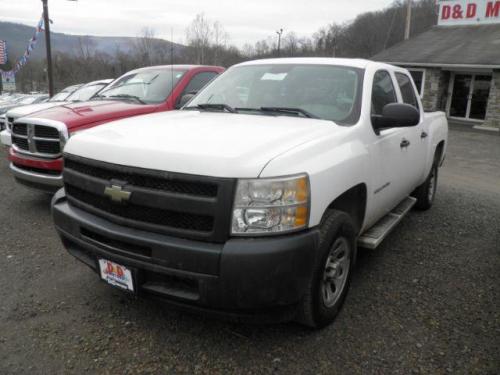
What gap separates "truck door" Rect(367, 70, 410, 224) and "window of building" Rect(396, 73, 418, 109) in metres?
0.35

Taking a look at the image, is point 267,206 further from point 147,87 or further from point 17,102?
point 17,102

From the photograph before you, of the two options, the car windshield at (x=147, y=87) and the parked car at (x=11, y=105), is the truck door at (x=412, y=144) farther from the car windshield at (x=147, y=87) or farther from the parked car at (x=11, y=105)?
the parked car at (x=11, y=105)

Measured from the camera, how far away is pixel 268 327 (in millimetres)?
2992

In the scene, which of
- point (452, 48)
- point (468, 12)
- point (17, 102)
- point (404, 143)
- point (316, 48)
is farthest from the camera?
point (316, 48)

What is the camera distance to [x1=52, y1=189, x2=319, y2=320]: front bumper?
2270mm

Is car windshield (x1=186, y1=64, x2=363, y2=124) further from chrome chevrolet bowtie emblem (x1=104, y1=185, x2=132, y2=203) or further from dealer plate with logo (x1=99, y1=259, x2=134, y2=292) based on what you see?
dealer plate with logo (x1=99, y1=259, x2=134, y2=292)

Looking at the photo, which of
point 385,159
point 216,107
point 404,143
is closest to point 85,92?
point 216,107

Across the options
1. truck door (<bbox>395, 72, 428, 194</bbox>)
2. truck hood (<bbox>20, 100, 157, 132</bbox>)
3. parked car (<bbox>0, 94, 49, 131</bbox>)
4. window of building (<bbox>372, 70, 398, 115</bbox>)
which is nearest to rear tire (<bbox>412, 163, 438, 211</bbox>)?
truck door (<bbox>395, 72, 428, 194</bbox>)

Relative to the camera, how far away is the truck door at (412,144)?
13.8ft

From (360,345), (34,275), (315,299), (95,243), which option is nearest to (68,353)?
(95,243)

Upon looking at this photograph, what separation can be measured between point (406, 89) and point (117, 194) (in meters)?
3.49

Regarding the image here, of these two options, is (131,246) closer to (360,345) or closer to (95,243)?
(95,243)

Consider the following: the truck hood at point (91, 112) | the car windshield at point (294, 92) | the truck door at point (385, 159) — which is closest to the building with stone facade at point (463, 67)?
the truck door at point (385, 159)

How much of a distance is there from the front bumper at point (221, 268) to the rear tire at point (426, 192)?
11.6 ft
